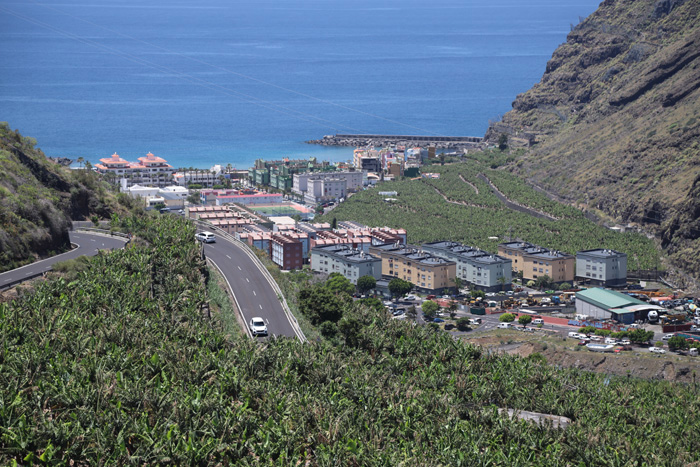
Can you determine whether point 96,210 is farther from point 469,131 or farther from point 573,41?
point 469,131

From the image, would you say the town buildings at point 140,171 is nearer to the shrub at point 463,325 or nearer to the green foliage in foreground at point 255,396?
the shrub at point 463,325

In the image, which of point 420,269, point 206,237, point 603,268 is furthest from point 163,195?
point 603,268

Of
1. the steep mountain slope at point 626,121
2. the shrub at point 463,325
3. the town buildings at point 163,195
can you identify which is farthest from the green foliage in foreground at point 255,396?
the town buildings at point 163,195

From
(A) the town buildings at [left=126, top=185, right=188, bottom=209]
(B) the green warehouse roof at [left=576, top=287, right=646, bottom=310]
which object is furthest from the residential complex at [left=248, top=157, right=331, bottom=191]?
(B) the green warehouse roof at [left=576, top=287, right=646, bottom=310]

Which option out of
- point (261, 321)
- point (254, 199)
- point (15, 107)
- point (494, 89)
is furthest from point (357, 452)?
point (494, 89)

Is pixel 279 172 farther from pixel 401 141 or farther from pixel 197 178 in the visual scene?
pixel 401 141

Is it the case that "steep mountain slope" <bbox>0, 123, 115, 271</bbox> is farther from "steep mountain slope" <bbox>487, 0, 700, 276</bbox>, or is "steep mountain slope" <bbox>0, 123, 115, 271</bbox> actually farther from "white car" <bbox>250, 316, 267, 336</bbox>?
"steep mountain slope" <bbox>487, 0, 700, 276</bbox>
